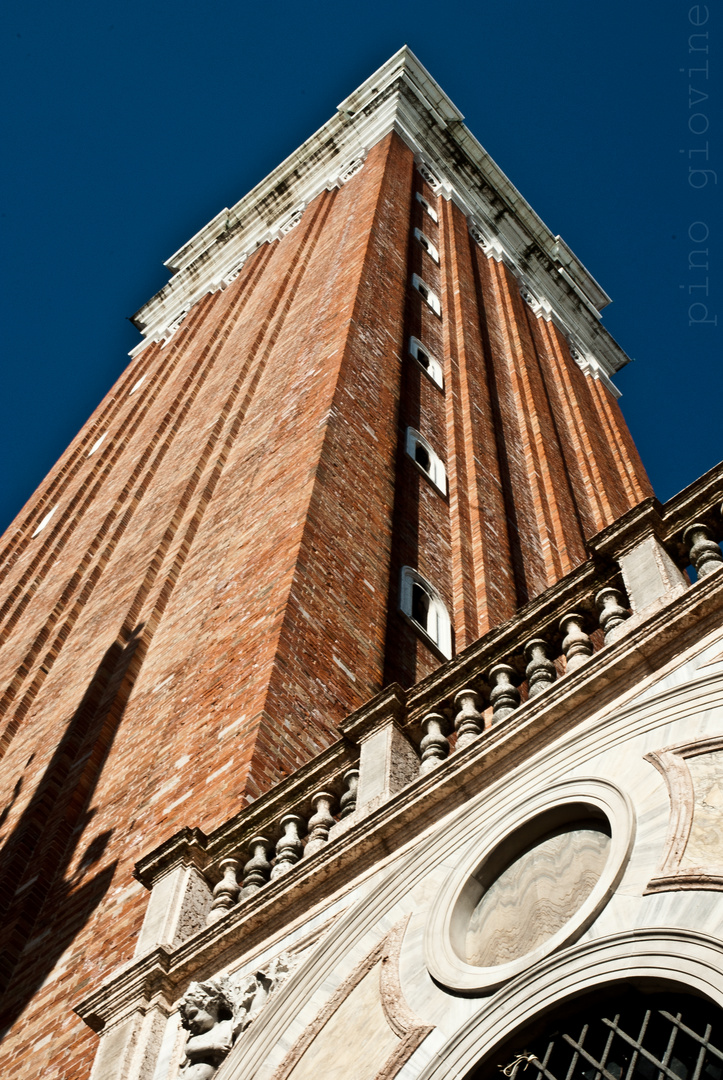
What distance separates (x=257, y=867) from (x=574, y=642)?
217 cm

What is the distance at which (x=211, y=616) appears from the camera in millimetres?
14469

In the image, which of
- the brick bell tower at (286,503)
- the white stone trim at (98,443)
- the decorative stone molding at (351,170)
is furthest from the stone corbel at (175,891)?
the decorative stone molding at (351,170)

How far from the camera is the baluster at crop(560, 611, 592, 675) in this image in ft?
22.6

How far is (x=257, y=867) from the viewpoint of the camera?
783 centimetres

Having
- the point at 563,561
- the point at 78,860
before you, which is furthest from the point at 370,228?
the point at 78,860

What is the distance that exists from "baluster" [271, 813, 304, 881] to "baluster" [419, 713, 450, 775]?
2.78ft

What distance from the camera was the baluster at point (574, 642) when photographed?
6.88 m

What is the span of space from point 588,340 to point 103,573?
17629 mm

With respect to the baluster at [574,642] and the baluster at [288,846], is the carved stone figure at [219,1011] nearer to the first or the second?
the baluster at [288,846]

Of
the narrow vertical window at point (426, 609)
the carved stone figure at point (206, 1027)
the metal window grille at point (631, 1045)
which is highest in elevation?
the narrow vertical window at point (426, 609)

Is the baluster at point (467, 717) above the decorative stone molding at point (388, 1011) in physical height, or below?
above

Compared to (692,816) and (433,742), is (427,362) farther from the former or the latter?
(692,816)

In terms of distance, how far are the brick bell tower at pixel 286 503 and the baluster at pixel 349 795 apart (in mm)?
2470

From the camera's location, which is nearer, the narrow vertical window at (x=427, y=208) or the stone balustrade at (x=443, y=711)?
the stone balustrade at (x=443, y=711)
